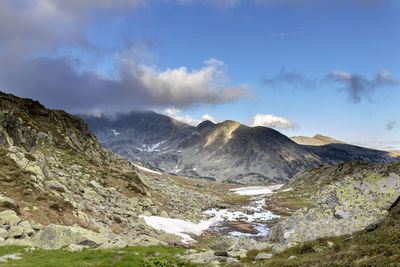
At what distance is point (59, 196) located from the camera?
39.6 m

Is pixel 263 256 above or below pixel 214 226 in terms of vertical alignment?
above

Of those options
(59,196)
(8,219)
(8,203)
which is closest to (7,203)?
(8,203)

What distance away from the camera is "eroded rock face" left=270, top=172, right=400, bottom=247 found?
712 inches

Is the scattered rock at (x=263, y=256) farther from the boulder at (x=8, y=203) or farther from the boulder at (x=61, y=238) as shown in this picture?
the boulder at (x=8, y=203)

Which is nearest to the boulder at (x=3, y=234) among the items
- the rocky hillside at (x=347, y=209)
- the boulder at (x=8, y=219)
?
the boulder at (x=8, y=219)

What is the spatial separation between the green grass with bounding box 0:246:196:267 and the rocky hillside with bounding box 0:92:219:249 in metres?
2.89

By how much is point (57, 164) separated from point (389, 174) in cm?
6276

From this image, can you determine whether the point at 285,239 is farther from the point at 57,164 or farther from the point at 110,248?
the point at 57,164

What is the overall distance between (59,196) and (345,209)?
40.0 meters

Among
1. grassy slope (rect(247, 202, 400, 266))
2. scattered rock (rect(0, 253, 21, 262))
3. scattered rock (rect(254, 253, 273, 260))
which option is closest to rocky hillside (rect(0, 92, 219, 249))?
scattered rock (rect(0, 253, 21, 262))

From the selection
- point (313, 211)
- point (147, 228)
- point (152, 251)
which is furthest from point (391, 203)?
point (147, 228)

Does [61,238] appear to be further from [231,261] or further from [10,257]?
[231,261]

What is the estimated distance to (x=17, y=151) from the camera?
1740 inches

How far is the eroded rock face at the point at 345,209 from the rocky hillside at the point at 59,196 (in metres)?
18.5
